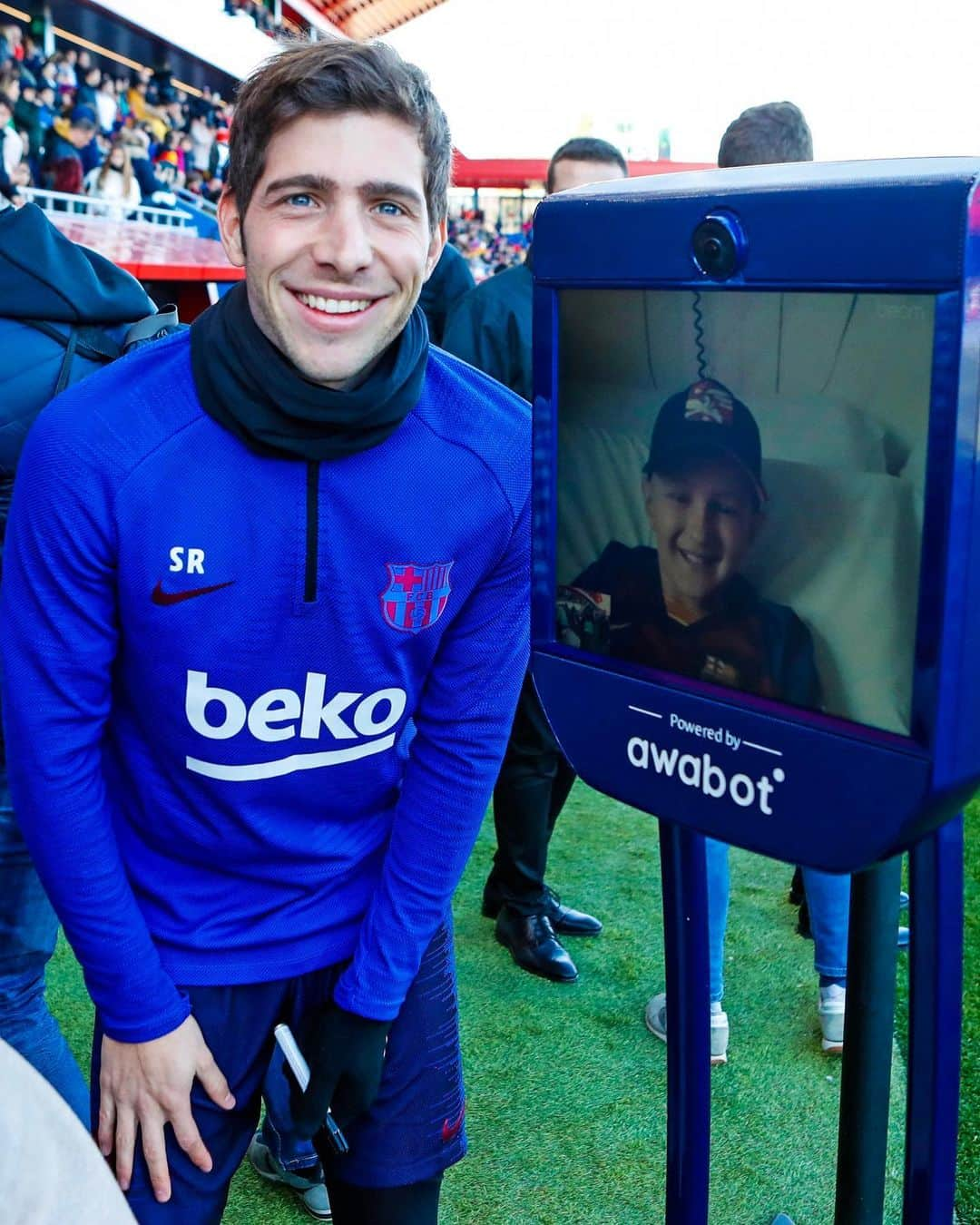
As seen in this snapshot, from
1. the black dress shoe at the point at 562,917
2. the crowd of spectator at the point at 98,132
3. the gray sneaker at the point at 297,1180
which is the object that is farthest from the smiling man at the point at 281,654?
the crowd of spectator at the point at 98,132

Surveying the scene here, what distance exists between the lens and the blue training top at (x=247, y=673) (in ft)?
4.32

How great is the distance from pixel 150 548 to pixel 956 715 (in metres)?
0.78

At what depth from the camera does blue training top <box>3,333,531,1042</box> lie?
132cm

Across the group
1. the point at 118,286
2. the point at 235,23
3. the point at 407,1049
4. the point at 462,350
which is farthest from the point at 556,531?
the point at 235,23

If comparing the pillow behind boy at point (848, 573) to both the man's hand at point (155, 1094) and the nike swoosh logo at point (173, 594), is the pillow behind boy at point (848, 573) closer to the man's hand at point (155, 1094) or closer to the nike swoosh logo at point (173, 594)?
the nike swoosh logo at point (173, 594)

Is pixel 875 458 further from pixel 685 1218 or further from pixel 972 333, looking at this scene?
pixel 685 1218

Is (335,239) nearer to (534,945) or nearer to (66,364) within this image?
(66,364)

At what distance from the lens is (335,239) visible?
1.32 m

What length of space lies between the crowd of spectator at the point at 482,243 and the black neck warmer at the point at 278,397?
2479cm

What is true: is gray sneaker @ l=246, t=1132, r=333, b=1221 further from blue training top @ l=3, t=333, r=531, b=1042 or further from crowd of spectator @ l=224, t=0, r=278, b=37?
crowd of spectator @ l=224, t=0, r=278, b=37

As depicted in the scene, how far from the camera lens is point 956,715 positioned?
873 millimetres

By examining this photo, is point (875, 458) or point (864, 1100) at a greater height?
point (875, 458)

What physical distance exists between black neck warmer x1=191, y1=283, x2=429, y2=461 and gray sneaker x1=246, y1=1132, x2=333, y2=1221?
1.45 metres

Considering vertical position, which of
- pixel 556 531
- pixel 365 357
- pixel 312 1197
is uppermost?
pixel 365 357
